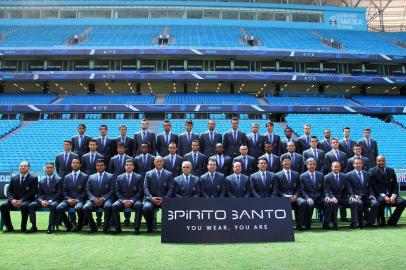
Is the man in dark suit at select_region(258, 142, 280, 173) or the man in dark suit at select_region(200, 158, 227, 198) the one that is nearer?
the man in dark suit at select_region(200, 158, 227, 198)

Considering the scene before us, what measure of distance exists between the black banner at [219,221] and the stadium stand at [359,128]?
1828 centimetres

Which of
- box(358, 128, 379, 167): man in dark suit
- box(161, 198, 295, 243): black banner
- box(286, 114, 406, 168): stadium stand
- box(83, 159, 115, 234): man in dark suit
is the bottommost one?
box(161, 198, 295, 243): black banner

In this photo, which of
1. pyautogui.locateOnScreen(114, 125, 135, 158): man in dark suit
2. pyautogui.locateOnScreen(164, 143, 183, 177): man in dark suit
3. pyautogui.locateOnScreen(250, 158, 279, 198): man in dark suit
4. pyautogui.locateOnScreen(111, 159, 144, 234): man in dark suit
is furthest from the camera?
pyautogui.locateOnScreen(114, 125, 135, 158): man in dark suit

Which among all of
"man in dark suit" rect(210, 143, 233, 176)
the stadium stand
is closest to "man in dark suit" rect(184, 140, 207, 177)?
"man in dark suit" rect(210, 143, 233, 176)

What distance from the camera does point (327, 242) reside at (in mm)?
7066

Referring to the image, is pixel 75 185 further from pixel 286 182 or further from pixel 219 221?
pixel 286 182

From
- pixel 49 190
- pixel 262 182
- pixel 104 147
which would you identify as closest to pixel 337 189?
pixel 262 182

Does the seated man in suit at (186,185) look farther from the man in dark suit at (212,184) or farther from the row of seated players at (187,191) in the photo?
the man in dark suit at (212,184)

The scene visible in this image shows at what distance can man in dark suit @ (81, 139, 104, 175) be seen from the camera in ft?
32.6

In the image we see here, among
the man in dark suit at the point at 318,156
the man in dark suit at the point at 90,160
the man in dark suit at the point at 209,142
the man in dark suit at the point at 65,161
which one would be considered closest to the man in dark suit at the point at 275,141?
the man in dark suit at the point at 318,156

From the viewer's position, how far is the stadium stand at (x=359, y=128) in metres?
24.5

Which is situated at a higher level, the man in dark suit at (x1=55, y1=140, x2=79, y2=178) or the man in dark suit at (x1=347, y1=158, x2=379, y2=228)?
the man in dark suit at (x1=55, y1=140, x2=79, y2=178)

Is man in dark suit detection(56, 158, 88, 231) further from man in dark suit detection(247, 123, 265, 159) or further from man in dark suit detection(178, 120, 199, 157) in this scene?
man in dark suit detection(247, 123, 265, 159)

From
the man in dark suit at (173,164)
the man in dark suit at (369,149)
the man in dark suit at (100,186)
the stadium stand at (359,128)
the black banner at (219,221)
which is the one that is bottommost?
the black banner at (219,221)
